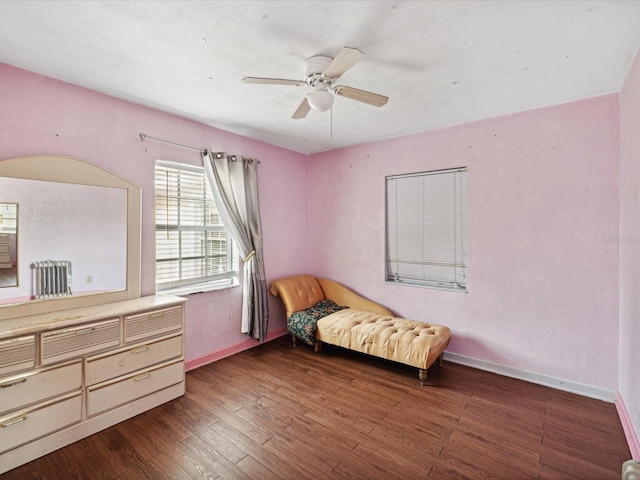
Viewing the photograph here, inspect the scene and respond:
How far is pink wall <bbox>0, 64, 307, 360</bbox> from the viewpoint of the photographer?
2166 mm

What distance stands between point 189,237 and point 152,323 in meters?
1.06

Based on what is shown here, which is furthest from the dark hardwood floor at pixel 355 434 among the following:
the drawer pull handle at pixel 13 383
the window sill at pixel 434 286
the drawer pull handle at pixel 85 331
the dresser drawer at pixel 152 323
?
the window sill at pixel 434 286

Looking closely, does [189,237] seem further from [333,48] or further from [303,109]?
[333,48]

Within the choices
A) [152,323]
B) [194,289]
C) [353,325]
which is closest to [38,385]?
[152,323]

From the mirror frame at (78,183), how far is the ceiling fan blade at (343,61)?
1.99 m

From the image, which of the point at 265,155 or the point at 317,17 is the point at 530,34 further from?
the point at 265,155

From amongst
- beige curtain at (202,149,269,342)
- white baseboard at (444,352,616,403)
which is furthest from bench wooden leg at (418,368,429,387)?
beige curtain at (202,149,269,342)

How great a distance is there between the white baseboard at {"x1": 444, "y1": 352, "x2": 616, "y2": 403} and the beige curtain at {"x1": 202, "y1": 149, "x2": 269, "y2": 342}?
7.16ft

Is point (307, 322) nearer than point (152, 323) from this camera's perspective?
No

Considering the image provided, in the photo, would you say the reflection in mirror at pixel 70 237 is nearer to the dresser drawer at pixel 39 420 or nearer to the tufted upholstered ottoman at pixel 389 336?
the dresser drawer at pixel 39 420

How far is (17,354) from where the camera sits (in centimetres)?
181

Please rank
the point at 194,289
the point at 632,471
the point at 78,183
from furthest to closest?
1. the point at 194,289
2. the point at 78,183
3. the point at 632,471

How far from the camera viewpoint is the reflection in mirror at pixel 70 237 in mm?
2125

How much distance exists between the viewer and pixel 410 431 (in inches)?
83.7
